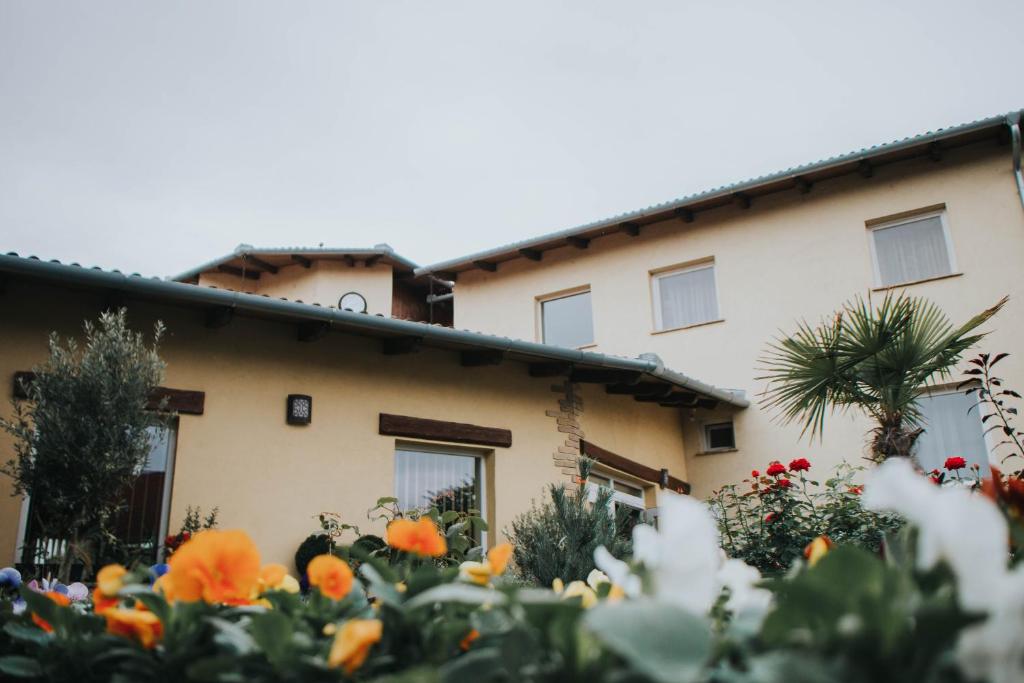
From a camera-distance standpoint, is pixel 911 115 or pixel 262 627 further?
pixel 911 115

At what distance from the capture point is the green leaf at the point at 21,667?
1218 millimetres

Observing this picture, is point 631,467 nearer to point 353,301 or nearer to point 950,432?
point 950,432

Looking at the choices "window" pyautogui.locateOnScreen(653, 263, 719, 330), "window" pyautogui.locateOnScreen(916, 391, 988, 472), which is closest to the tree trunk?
"window" pyautogui.locateOnScreen(916, 391, 988, 472)

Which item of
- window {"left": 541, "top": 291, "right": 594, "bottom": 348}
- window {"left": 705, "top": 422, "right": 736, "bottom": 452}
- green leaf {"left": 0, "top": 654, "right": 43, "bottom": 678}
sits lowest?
green leaf {"left": 0, "top": 654, "right": 43, "bottom": 678}

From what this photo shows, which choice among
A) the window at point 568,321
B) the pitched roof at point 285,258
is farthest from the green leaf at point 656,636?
the pitched roof at point 285,258

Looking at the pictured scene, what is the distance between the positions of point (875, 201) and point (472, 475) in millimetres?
6516

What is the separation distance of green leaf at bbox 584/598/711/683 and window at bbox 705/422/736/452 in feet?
→ 34.0

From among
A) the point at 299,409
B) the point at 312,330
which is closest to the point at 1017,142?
the point at 312,330

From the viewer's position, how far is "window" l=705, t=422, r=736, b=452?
10.8 meters

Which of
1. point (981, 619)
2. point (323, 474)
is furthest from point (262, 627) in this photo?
point (323, 474)

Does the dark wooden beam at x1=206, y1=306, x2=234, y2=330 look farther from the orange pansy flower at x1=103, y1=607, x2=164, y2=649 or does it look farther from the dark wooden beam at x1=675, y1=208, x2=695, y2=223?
the dark wooden beam at x1=675, y1=208, x2=695, y2=223

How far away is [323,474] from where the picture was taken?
6.59m

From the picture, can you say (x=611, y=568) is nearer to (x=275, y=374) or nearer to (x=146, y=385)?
(x=146, y=385)

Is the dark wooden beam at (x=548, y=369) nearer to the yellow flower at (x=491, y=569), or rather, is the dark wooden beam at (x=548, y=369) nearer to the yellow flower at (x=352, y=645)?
the yellow flower at (x=491, y=569)
